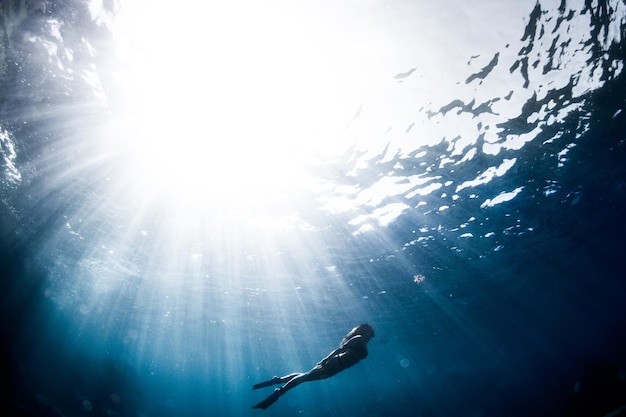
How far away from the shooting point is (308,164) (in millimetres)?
12688

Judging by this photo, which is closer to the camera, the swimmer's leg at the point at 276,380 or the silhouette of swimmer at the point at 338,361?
the silhouette of swimmer at the point at 338,361

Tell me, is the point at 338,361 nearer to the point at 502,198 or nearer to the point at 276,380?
the point at 276,380

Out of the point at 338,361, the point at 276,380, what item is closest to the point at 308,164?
the point at 338,361

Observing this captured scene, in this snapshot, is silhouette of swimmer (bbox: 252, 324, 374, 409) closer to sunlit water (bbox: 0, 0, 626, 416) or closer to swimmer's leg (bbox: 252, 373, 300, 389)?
swimmer's leg (bbox: 252, 373, 300, 389)

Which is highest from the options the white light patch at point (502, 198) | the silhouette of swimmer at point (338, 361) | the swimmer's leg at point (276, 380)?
the white light patch at point (502, 198)

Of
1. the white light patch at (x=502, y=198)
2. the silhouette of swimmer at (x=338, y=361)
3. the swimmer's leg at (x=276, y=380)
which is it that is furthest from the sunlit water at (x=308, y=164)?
the swimmer's leg at (x=276, y=380)

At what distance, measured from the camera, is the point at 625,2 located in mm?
8484

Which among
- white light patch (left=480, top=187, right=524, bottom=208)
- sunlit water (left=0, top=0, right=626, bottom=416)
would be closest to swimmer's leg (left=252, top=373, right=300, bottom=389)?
sunlit water (left=0, top=0, right=626, bottom=416)

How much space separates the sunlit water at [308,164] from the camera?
888 cm

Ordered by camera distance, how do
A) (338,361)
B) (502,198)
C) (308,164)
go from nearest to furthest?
(338,361) → (308,164) → (502,198)

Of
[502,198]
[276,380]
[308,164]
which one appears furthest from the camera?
[502,198]

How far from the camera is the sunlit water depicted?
888 cm

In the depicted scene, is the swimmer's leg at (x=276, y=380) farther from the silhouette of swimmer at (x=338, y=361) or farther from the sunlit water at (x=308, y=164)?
the sunlit water at (x=308, y=164)

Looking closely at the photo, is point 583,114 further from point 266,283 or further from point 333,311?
point 333,311
